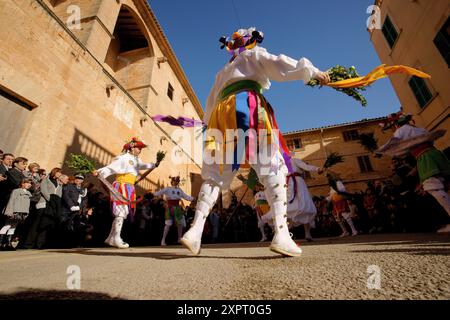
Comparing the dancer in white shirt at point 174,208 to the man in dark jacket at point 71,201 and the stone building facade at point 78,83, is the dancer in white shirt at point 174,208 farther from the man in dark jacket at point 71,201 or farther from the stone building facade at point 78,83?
the stone building facade at point 78,83

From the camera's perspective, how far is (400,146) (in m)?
3.57

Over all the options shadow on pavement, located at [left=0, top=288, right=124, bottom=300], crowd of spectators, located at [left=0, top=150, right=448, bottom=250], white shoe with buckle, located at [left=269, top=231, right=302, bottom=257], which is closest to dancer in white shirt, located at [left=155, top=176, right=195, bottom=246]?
crowd of spectators, located at [left=0, top=150, right=448, bottom=250]

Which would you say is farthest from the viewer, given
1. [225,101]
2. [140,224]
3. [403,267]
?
[140,224]

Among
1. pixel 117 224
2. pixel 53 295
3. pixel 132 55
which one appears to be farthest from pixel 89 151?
pixel 132 55

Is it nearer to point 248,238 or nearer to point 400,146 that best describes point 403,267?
point 400,146

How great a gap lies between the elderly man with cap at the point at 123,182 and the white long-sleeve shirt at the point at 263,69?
2.78 m

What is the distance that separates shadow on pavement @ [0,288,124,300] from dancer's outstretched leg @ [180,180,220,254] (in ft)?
2.99

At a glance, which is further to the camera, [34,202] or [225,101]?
[34,202]

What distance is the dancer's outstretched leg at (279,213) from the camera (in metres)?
1.46

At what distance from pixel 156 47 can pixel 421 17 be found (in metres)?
13.6

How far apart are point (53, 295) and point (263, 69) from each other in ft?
7.05

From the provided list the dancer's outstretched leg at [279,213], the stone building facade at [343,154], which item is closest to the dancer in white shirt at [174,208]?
the dancer's outstretched leg at [279,213]

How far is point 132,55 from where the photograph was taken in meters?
13.6
